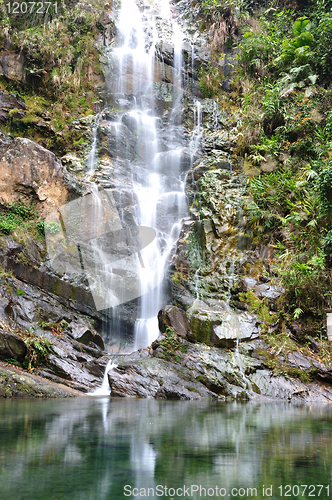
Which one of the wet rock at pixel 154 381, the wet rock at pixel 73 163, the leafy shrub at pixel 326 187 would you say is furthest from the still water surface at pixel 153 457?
the wet rock at pixel 73 163

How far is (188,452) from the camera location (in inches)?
110

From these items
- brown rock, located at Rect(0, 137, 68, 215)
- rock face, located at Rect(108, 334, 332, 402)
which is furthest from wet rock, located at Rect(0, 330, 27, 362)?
brown rock, located at Rect(0, 137, 68, 215)

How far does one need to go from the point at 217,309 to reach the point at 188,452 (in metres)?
8.27

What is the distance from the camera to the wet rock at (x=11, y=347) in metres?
8.22

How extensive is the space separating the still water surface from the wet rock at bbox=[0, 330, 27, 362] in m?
4.30

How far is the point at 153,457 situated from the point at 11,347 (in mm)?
6801

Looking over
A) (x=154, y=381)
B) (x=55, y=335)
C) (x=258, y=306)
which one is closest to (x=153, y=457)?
(x=154, y=381)

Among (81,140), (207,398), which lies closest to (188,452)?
(207,398)

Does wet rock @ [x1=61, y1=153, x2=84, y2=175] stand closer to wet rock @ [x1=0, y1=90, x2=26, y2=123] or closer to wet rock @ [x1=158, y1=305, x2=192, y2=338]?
wet rock @ [x1=0, y1=90, x2=26, y2=123]

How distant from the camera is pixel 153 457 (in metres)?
2.57

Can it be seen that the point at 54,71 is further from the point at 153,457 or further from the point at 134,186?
the point at 153,457

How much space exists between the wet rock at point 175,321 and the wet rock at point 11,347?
12.4 ft

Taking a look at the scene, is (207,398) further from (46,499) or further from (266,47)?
(266,47)

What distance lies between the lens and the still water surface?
192 centimetres
